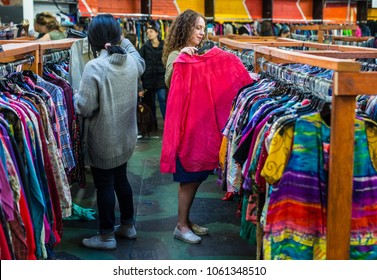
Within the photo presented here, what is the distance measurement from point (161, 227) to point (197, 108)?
1.14 m

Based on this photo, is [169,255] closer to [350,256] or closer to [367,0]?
[350,256]

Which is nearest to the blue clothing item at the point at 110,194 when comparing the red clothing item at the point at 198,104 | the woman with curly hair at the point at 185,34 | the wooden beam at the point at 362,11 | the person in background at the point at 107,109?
the person in background at the point at 107,109

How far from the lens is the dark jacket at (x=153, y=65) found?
313 inches

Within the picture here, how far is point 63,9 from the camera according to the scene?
9.63 meters

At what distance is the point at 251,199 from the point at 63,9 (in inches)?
299

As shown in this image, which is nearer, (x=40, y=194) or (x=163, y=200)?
(x=40, y=194)

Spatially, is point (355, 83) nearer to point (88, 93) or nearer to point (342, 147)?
point (342, 147)

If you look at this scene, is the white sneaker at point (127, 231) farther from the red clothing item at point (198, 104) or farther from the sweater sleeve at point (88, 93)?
the sweater sleeve at point (88, 93)

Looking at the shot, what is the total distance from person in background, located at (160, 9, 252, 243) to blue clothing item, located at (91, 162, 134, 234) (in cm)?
36

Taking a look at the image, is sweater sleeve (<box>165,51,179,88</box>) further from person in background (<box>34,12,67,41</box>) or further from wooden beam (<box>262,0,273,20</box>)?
wooden beam (<box>262,0,273,20</box>)

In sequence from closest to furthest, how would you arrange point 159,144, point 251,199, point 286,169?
point 286,169 < point 251,199 < point 159,144

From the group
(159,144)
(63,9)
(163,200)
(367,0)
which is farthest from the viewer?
(367,0)

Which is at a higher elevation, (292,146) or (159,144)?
(292,146)

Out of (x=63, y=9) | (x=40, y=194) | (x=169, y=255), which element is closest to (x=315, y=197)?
(x=40, y=194)
